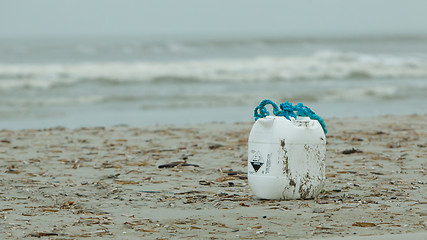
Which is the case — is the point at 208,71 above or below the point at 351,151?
above

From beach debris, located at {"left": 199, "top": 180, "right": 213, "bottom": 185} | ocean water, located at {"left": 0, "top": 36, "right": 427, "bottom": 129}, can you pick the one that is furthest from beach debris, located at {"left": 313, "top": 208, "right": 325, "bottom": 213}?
ocean water, located at {"left": 0, "top": 36, "right": 427, "bottom": 129}

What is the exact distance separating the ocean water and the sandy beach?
4.13m

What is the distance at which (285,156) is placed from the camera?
5.24 m

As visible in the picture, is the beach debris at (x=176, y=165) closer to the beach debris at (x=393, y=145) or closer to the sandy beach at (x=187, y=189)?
the sandy beach at (x=187, y=189)

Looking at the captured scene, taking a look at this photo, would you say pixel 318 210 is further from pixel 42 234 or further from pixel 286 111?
pixel 42 234

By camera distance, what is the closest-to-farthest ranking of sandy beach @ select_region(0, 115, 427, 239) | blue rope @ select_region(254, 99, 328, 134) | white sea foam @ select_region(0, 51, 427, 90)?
sandy beach @ select_region(0, 115, 427, 239) < blue rope @ select_region(254, 99, 328, 134) < white sea foam @ select_region(0, 51, 427, 90)

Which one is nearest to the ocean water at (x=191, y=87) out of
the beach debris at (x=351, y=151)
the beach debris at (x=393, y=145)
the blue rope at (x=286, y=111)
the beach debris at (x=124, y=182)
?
the beach debris at (x=393, y=145)

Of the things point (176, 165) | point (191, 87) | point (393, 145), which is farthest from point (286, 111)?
point (191, 87)

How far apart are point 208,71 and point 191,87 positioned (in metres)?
5.17

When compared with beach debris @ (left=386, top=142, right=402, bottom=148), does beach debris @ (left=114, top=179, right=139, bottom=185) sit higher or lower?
lower

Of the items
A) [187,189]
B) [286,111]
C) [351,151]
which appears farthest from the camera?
[351,151]

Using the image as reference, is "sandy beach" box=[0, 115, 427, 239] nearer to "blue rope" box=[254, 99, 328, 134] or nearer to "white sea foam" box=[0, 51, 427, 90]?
"blue rope" box=[254, 99, 328, 134]

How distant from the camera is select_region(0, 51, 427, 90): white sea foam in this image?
23.9m

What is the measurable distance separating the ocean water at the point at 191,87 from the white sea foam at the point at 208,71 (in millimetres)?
39
